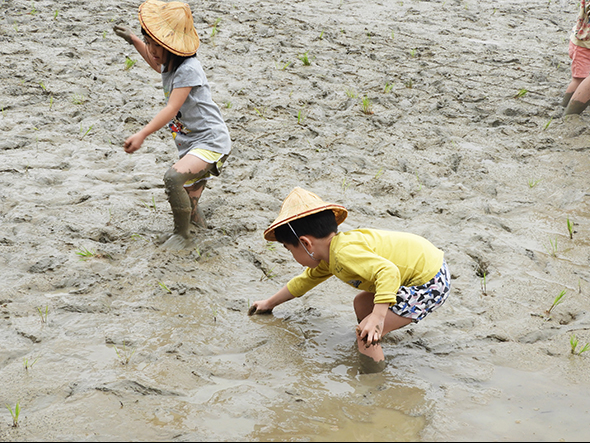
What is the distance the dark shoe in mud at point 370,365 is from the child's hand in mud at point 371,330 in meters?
0.22

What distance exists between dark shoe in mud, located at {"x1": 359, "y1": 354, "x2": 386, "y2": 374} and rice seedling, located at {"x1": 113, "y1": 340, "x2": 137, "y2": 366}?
96 centimetres

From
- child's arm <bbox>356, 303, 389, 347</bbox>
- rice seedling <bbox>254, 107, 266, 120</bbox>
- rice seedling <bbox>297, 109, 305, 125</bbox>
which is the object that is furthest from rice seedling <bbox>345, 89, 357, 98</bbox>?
child's arm <bbox>356, 303, 389, 347</bbox>

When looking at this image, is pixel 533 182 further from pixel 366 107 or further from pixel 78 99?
pixel 78 99

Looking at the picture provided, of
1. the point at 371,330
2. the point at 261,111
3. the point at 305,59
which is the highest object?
the point at 371,330

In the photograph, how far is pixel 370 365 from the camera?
7.89 feet

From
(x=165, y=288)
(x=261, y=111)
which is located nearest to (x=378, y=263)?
(x=165, y=288)

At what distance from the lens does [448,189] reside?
165 inches

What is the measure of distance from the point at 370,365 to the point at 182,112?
1851mm

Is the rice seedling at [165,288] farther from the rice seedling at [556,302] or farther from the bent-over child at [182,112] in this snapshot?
the rice seedling at [556,302]

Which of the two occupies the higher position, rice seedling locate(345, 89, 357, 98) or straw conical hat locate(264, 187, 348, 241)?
straw conical hat locate(264, 187, 348, 241)

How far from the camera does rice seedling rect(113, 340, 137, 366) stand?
235cm

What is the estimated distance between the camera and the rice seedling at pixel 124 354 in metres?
2.35

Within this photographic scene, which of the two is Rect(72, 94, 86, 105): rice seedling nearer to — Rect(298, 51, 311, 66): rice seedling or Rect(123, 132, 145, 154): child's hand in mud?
Rect(298, 51, 311, 66): rice seedling

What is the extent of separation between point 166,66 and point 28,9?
4.92m
